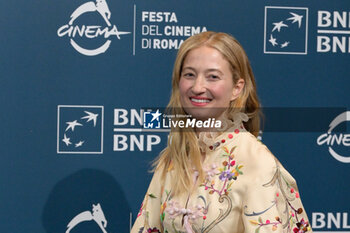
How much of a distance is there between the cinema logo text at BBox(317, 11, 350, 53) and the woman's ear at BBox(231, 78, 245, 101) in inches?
39.5

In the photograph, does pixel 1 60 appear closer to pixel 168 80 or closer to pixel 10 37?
pixel 10 37

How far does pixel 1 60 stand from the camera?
2621 mm

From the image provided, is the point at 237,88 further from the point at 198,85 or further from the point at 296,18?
the point at 296,18

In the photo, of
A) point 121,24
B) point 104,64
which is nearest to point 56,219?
point 104,64

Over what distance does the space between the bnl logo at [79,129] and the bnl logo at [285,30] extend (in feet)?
2.80

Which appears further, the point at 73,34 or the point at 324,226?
the point at 324,226

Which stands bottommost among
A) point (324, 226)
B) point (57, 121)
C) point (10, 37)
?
point (324, 226)

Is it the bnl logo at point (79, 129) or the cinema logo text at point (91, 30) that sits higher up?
the cinema logo text at point (91, 30)

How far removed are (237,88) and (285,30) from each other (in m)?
0.94

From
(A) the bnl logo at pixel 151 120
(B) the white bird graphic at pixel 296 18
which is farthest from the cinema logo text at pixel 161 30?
(B) the white bird graphic at pixel 296 18

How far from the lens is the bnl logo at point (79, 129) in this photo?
2.67 meters

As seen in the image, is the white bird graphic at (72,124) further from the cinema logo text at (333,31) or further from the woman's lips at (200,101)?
the cinema logo text at (333,31)

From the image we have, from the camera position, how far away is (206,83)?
1875mm

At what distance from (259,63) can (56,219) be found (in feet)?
3.88
